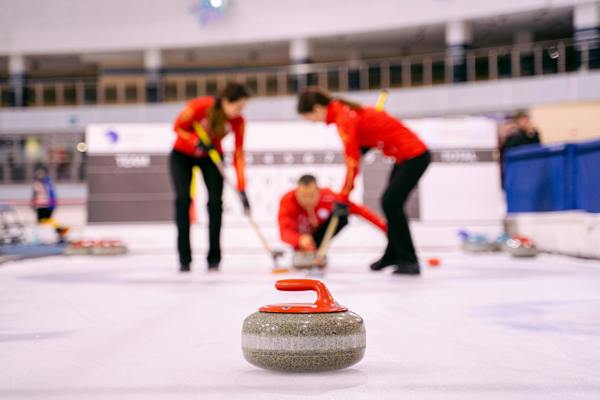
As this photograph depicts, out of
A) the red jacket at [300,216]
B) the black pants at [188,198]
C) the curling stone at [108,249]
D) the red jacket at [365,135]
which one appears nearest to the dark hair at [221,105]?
the black pants at [188,198]

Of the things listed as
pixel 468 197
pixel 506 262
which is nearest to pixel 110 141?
pixel 468 197

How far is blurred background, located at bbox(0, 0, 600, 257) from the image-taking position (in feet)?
36.6

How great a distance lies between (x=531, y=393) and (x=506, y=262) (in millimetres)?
5640

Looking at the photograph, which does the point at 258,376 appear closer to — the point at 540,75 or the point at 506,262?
the point at 506,262

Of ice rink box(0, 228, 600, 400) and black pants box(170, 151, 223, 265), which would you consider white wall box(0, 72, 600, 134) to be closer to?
black pants box(170, 151, 223, 265)

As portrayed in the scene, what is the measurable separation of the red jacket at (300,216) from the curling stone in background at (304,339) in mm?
4404

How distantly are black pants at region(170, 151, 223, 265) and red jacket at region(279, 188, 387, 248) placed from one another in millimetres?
547

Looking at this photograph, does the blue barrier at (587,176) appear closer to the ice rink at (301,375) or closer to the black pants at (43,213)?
the ice rink at (301,375)

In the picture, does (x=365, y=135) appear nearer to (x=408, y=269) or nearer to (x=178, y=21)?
(x=408, y=269)

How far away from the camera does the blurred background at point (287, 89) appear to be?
11.1m

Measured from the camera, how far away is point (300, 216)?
6691mm

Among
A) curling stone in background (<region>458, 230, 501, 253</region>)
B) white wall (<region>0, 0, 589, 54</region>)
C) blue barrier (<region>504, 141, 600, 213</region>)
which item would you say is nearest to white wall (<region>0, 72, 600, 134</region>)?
white wall (<region>0, 0, 589, 54</region>)

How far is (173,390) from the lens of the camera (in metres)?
1.76

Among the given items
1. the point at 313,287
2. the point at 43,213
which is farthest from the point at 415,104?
the point at 313,287
